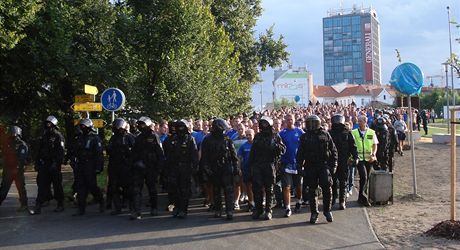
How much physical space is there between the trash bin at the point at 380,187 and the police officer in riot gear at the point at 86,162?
581 centimetres

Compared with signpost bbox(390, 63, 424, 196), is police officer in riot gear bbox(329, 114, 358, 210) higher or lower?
lower

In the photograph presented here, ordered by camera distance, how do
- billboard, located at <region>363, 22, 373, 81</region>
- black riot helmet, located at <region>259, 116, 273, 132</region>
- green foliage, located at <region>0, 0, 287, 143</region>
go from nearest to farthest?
black riot helmet, located at <region>259, 116, 273, 132</region> < green foliage, located at <region>0, 0, 287, 143</region> < billboard, located at <region>363, 22, 373, 81</region>

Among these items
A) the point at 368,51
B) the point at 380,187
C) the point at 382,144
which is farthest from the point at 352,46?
the point at 380,187

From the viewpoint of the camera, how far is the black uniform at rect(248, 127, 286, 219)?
354 inches

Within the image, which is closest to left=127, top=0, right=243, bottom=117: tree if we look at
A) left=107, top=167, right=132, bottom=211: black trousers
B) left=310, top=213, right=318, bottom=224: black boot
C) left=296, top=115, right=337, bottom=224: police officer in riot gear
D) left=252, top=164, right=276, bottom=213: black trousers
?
left=107, top=167, right=132, bottom=211: black trousers

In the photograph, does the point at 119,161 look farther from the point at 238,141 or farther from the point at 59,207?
the point at 238,141

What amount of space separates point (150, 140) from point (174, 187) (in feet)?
3.50

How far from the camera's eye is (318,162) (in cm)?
866

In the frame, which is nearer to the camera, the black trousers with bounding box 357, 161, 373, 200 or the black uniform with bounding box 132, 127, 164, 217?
the black uniform with bounding box 132, 127, 164, 217

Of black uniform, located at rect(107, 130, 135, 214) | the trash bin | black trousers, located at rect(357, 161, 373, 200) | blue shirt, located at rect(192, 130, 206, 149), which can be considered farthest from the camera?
blue shirt, located at rect(192, 130, 206, 149)

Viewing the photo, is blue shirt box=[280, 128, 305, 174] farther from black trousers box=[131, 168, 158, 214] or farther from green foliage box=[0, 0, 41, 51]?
green foliage box=[0, 0, 41, 51]

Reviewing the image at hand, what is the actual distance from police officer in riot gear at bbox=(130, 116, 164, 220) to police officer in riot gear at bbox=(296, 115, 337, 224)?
2895mm

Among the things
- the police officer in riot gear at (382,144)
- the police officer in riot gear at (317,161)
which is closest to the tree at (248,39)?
the police officer in riot gear at (382,144)

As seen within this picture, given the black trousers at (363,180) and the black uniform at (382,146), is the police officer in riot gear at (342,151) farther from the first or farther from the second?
the black uniform at (382,146)
